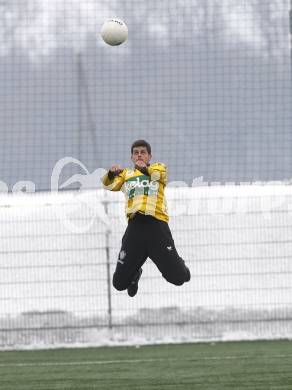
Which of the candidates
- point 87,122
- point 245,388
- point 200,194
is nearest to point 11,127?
point 87,122

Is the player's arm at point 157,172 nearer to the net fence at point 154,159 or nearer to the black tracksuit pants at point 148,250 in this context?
the black tracksuit pants at point 148,250

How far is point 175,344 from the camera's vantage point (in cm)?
1466

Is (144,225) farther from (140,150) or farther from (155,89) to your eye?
(155,89)

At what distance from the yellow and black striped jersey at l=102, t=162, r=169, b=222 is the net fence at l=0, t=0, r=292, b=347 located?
16.4ft

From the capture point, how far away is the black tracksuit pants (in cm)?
1011

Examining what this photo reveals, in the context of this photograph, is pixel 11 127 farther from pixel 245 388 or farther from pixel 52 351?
pixel 245 388

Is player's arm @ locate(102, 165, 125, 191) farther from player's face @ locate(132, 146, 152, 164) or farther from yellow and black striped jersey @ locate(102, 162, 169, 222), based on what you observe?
player's face @ locate(132, 146, 152, 164)

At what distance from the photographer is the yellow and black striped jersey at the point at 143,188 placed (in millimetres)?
10188

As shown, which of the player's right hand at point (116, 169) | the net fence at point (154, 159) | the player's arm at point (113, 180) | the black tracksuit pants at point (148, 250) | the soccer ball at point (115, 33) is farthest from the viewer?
the net fence at point (154, 159)

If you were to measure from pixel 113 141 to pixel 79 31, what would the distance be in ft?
7.57

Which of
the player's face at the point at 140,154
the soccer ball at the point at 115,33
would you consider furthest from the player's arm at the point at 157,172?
the soccer ball at the point at 115,33

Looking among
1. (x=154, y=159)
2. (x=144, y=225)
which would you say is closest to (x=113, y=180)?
(x=144, y=225)

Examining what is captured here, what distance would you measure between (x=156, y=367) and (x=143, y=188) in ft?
8.12

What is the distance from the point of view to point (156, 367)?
11469 millimetres
